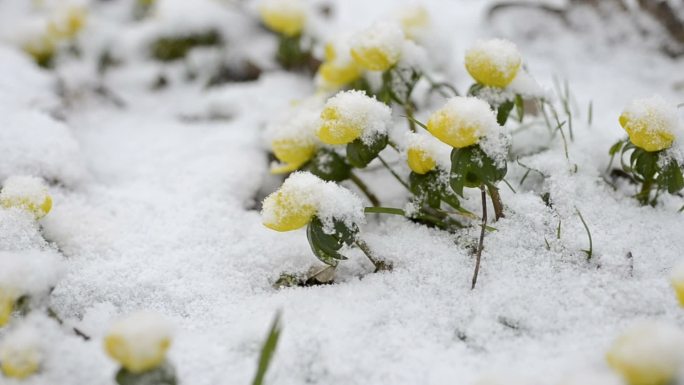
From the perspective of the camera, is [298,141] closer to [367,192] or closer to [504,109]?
[367,192]

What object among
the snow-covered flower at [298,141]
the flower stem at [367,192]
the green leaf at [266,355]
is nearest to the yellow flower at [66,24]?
the snow-covered flower at [298,141]

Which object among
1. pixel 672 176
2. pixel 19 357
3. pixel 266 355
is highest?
pixel 672 176

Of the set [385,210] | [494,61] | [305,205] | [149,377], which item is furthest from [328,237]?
[494,61]

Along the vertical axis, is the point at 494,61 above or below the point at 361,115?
above

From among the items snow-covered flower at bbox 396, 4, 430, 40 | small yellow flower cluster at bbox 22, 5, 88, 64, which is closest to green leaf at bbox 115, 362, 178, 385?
snow-covered flower at bbox 396, 4, 430, 40

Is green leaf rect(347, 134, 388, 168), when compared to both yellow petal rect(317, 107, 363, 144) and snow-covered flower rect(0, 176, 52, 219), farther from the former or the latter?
snow-covered flower rect(0, 176, 52, 219)

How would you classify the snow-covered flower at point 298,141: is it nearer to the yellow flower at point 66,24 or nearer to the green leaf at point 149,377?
the green leaf at point 149,377

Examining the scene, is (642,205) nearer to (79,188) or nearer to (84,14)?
(79,188)

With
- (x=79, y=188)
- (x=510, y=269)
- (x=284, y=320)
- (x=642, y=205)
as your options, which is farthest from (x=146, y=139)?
(x=642, y=205)
